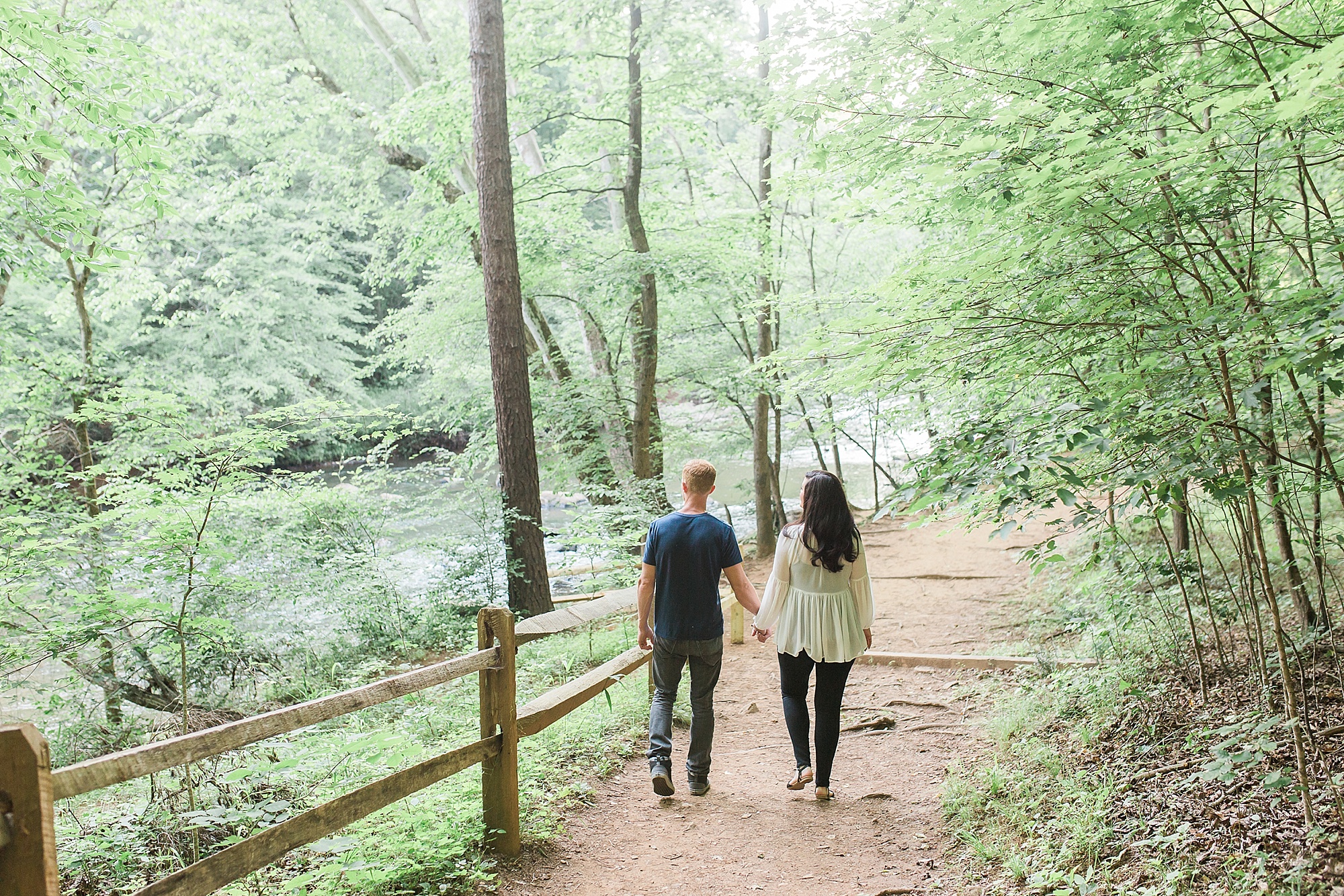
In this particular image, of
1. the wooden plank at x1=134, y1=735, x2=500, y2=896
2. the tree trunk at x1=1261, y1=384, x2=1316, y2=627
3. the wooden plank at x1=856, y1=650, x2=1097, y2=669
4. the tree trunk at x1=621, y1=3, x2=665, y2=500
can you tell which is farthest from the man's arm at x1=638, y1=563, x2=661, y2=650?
the tree trunk at x1=621, y1=3, x2=665, y2=500

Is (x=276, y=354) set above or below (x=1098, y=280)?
above

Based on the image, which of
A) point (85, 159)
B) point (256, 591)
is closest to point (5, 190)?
point (256, 591)

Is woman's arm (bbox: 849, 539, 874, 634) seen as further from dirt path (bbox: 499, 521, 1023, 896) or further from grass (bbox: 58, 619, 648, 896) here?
grass (bbox: 58, 619, 648, 896)

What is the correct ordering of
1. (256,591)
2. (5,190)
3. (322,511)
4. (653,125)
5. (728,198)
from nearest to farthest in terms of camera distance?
(5,190), (256,591), (322,511), (653,125), (728,198)

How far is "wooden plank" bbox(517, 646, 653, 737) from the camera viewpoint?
4012 millimetres

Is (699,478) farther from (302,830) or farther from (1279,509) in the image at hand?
(1279,509)

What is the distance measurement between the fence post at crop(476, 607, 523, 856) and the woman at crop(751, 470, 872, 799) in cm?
148

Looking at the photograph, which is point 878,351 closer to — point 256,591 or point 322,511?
point 256,591

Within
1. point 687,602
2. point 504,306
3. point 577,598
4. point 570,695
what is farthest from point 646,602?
point 504,306

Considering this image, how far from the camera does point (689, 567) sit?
14.6ft

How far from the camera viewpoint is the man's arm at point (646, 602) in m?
4.54

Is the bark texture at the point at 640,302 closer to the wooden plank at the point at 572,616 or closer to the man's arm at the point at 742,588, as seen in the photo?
the wooden plank at the point at 572,616

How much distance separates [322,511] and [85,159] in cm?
1627

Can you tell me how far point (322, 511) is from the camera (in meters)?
9.91
